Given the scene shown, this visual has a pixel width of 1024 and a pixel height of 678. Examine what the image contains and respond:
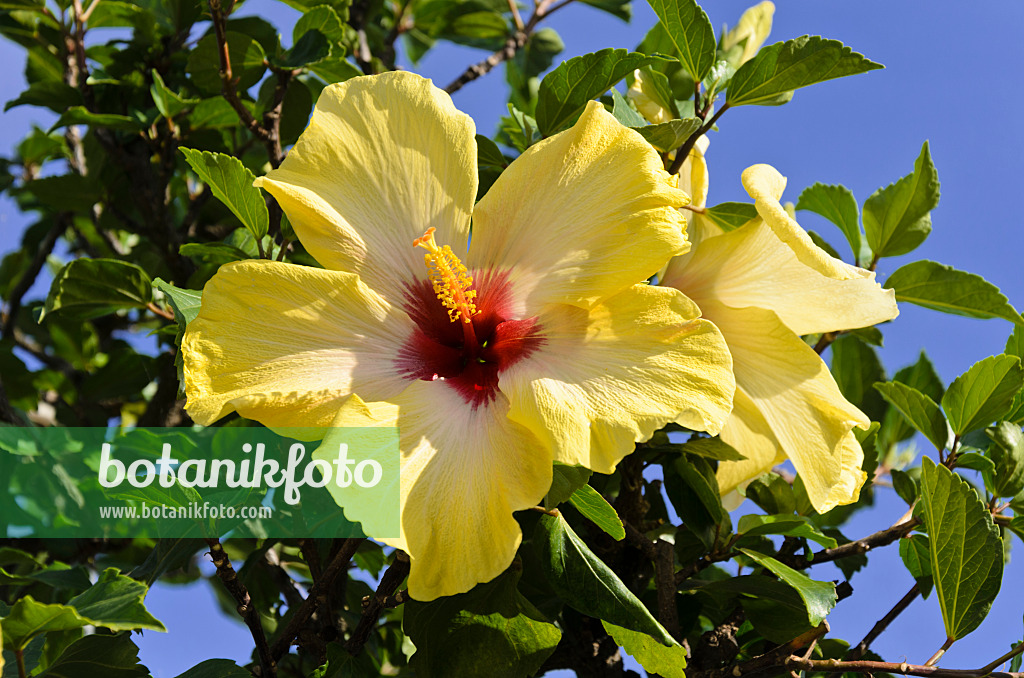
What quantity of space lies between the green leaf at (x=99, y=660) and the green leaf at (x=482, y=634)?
11.9 inches

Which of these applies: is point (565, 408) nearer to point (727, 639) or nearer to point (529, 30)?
point (727, 639)

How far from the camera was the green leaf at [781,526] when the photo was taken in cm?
133

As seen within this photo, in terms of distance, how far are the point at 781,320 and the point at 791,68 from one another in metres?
0.43

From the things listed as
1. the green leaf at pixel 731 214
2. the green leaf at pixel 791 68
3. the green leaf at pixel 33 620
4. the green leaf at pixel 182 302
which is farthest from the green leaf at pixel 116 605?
the green leaf at pixel 791 68

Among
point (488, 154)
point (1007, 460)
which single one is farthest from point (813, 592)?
point (488, 154)

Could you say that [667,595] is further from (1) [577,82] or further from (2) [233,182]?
(2) [233,182]

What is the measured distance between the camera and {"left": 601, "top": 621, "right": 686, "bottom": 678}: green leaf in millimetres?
1122

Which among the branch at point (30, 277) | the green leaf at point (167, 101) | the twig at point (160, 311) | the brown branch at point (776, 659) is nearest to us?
the brown branch at point (776, 659)

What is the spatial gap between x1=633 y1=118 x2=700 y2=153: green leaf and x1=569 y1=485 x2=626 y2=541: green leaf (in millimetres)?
575

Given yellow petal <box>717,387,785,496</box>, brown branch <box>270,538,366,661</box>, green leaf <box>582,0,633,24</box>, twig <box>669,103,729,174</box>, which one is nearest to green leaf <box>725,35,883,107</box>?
twig <box>669,103,729,174</box>

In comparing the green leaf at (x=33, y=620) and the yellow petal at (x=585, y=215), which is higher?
the yellow petal at (x=585, y=215)

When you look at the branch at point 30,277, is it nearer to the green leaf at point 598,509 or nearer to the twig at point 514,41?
the twig at point 514,41

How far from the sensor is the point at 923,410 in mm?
1570

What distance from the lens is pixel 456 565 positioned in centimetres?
99
